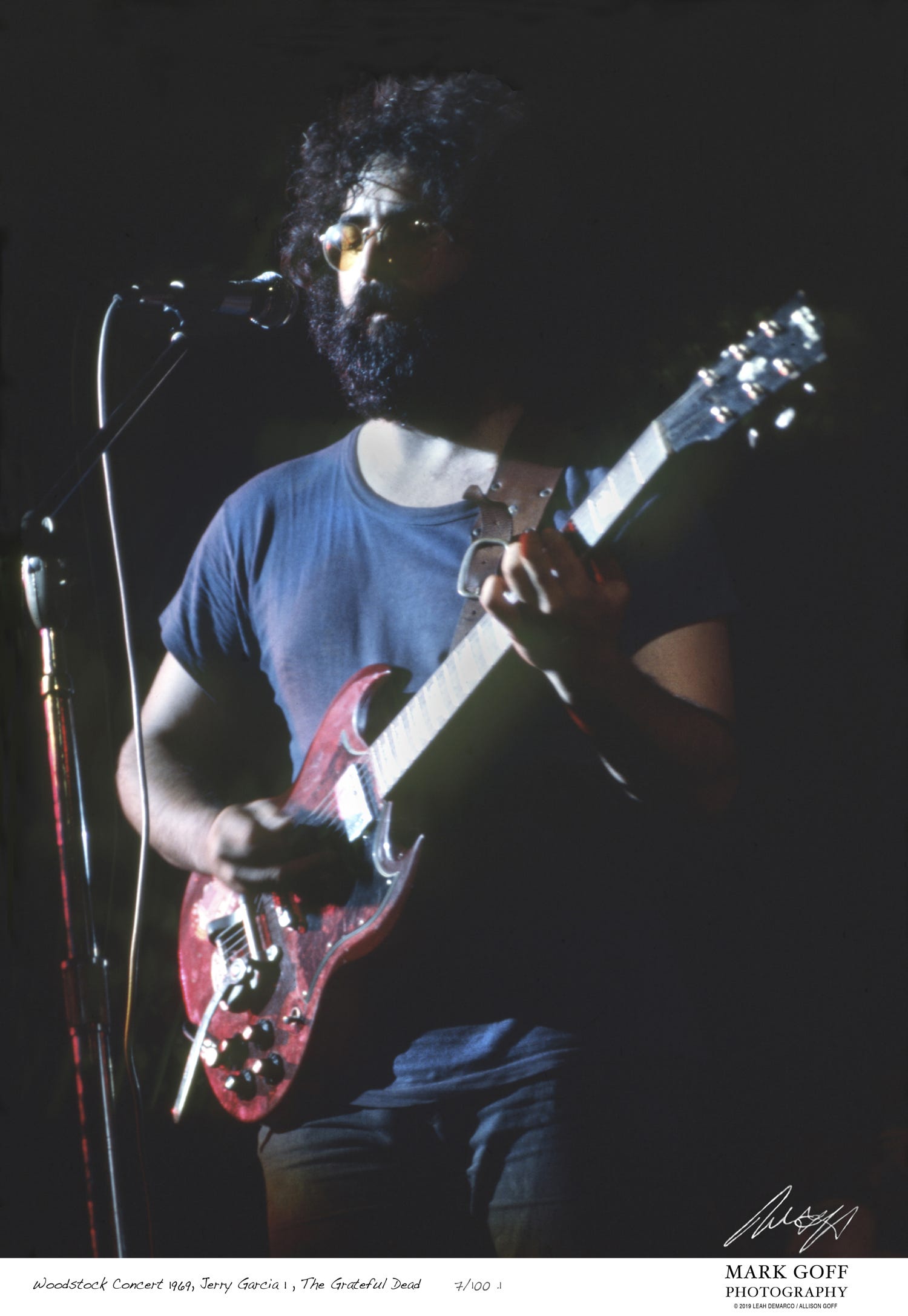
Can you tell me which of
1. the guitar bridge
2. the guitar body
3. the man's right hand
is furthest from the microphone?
the guitar bridge

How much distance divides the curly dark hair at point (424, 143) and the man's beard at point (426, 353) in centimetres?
12

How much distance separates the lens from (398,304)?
1.34m

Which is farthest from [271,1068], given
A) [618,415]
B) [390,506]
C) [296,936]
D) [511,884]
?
[618,415]

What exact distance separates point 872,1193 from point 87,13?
6.17 ft

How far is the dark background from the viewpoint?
1.20 meters

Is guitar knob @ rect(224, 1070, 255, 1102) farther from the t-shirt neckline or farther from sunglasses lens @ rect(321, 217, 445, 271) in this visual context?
sunglasses lens @ rect(321, 217, 445, 271)

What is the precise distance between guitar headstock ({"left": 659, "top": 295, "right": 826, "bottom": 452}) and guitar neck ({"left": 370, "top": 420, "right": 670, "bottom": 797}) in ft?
0.09

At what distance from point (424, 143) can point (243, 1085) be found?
1248 mm

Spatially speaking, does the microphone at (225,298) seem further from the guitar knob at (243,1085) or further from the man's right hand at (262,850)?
the guitar knob at (243,1085)

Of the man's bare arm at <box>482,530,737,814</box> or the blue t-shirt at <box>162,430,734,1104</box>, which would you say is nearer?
the man's bare arm at <box>482,530,737,814</box>

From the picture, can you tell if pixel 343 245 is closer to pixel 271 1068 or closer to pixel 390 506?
pixel 390 506
